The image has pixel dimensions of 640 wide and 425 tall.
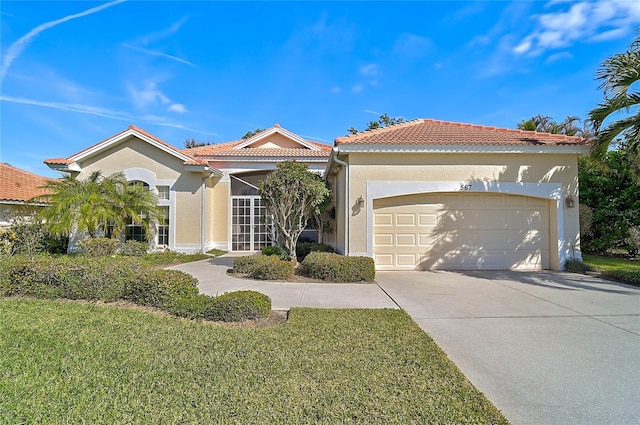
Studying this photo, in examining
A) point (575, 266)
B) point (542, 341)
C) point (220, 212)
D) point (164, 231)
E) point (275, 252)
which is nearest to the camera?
point (542, 341)

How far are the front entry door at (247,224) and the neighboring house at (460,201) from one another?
21.7 ft

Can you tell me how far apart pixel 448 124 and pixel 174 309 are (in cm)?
1287

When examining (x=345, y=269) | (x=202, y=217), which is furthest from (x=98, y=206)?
(x=345, y=269)

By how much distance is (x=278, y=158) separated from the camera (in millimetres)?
16047

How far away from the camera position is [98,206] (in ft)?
41.4

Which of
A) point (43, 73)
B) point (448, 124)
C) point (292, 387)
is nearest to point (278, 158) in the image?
point (448, 124)

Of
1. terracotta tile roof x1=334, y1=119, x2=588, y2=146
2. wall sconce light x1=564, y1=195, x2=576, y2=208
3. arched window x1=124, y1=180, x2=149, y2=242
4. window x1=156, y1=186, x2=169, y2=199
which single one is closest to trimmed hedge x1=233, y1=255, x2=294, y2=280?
terracotta tile roof x1=334, y1=119, x2=588, y2=146

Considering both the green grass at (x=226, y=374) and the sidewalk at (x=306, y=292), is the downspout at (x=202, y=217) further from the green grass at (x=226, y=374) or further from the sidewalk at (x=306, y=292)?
the green grass at (x=226, y=374)

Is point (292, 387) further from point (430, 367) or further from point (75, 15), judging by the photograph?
point (75, 15)

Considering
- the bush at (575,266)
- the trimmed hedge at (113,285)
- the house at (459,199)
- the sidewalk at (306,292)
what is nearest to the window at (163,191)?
the sidewalk at (306,292)

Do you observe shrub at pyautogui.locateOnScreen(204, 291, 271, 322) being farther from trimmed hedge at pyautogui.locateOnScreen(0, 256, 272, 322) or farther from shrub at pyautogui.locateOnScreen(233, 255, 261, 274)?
shrub at pyautogui.locateOnScreen(233, 255, 261, 274)

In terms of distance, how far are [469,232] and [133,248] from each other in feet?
44.1

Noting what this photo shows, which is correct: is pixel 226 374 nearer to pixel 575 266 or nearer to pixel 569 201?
pixel 575 266

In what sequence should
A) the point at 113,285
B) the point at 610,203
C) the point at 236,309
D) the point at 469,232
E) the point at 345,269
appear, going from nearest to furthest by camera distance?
the point at 236,309 < the point at 113,285 < the point at 345,269 < the point at 469,232 < the point at 610,203
